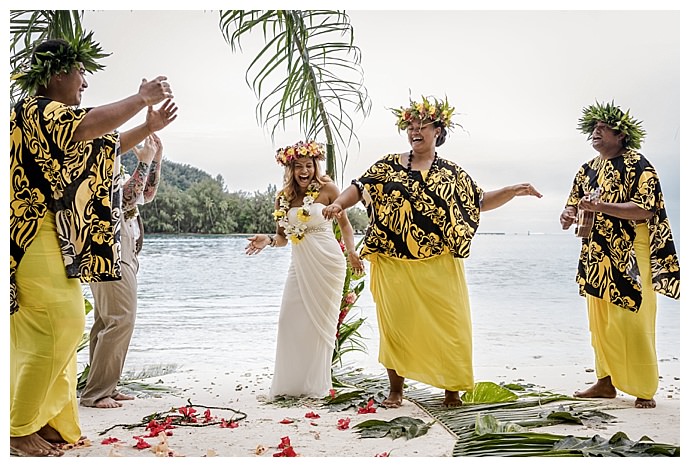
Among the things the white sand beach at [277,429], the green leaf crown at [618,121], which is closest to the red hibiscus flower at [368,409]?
the white sand beach at [277,429]

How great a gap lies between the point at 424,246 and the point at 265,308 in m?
3.47

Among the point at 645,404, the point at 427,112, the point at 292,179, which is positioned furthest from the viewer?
the point at 292,179

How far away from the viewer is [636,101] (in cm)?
683

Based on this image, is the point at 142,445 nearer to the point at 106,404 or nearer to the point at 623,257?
the point at 106,404

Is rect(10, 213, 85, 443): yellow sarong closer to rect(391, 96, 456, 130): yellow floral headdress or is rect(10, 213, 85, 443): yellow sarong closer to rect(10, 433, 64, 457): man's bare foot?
rect(10, 433, 64, 457): man's bare foot

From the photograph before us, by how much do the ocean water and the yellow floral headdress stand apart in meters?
2.39

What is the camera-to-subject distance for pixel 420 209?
13.8 ft

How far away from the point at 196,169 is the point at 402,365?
304 centimetres

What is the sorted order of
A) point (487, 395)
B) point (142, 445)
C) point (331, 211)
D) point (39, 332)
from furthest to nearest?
1. point (487, 395)
2. point (331, 211)
3. point (142, 445)
4. point (39, 332)

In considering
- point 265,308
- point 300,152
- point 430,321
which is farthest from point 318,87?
point 265,308

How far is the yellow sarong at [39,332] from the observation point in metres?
3.06

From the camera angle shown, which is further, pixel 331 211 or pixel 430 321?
pixel 430 321

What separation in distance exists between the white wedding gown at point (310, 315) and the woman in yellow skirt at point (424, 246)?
1.35 feet

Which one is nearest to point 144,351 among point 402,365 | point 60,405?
point 402,365
